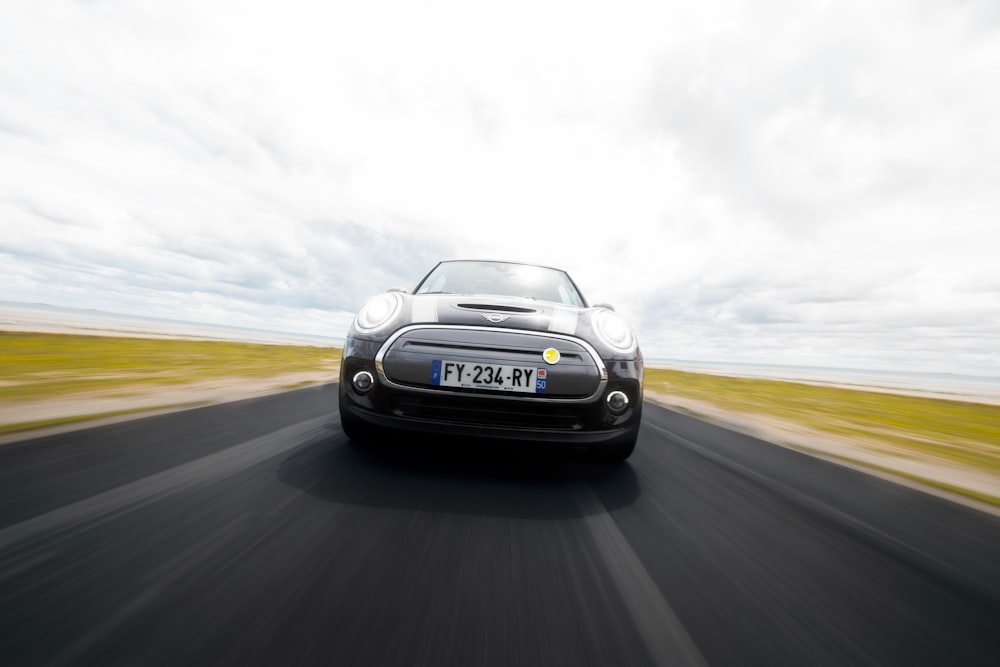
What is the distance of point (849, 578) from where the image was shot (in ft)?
5.09

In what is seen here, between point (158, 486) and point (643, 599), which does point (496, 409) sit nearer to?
point (643, 599)

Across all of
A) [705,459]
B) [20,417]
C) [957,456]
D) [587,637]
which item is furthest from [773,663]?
[957,456]

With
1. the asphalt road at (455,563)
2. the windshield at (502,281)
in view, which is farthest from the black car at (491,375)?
the windshield at (502,281)

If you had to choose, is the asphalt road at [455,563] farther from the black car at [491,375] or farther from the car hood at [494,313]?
the car hood at [494,313]

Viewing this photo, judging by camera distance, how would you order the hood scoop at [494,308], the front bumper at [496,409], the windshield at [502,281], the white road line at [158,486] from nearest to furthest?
1. the white road line at [158,486]
2. the front bumper at [496,409]
3. the hood scoop at [494,308]
4. the windshield at [502,281]

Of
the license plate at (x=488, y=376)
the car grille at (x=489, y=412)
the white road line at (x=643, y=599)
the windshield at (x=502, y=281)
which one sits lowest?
the white road line at (x=643, y=599)

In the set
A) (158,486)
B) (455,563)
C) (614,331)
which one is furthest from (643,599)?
(158,486)

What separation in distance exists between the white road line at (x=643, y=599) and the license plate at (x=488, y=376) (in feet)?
2.05

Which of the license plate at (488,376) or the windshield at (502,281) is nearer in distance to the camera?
the license plate at (488,376)

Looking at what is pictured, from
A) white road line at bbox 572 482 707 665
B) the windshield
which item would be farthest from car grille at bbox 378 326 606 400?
the windshield

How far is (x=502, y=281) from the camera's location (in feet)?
12.4

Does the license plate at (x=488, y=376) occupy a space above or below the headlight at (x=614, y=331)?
below

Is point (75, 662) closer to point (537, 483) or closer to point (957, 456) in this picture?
point (537, 483)

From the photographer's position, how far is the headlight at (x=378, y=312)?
8.36 feet
